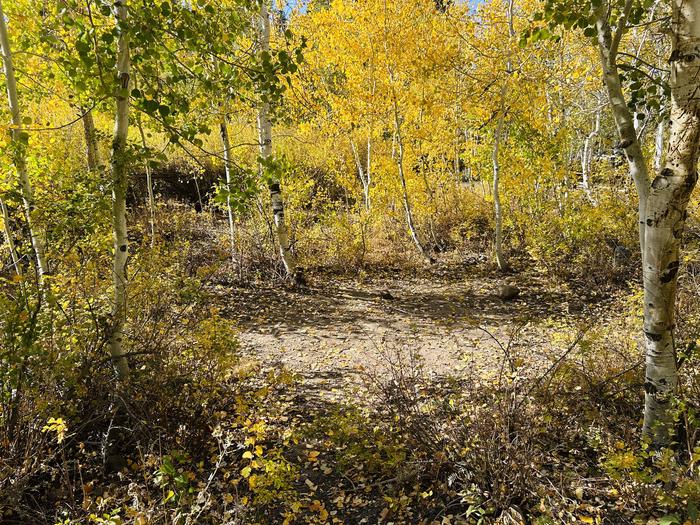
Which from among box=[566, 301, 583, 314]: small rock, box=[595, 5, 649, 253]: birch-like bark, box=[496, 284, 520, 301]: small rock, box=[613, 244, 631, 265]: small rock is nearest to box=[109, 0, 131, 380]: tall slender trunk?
box=[595, 5, 649, 253]: birch-like bark

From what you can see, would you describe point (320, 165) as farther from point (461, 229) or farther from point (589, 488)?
point (589, 488)

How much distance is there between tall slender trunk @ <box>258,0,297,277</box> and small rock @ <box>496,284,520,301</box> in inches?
153

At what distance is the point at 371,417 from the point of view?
3.82 m

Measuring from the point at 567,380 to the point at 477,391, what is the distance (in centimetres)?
77

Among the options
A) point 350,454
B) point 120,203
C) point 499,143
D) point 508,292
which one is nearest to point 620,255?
point 508,292

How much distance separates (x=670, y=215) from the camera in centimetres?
231

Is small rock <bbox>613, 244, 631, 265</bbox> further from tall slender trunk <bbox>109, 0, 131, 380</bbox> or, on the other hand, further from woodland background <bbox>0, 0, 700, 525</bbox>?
tall slender trunk <bbox>109, 0, 131, 380</bbox>

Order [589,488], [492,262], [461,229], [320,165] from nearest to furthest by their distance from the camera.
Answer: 1. [589,488]
2. [492,262]
3. [461,229]
4. [320,165]

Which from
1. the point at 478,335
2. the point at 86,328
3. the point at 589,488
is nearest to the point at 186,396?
the point at 86,328

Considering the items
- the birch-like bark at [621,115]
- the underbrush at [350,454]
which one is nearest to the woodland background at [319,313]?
the underbrush at [350,454]

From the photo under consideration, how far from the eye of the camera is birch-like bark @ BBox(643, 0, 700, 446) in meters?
2.14

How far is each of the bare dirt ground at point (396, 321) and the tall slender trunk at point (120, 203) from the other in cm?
176

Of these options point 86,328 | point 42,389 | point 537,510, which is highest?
point 86,328

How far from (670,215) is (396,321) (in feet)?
15.1
